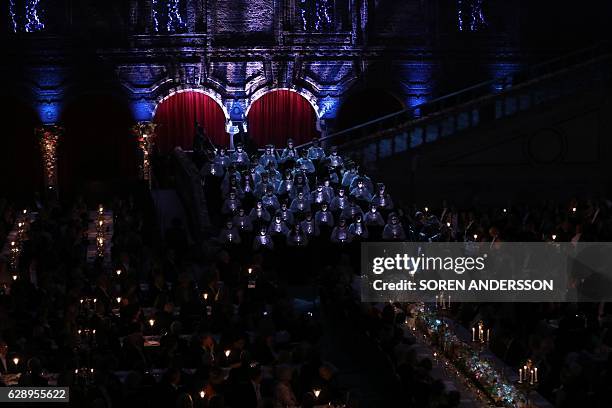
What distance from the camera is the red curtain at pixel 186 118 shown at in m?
35.1

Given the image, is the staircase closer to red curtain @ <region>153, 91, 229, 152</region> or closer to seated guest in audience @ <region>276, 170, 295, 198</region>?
red curtain @ <region>153, 91, 229, 152</region>

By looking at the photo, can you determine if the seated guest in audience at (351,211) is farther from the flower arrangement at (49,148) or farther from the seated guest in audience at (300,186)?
the flower arrangement at (49,148)

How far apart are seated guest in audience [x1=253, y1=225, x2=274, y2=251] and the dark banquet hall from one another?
15 cm

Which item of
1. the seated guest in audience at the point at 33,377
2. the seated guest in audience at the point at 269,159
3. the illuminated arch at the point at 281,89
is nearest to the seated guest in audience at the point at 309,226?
the seated guest in audience at the point at 269,159

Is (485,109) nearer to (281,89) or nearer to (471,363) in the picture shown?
(281,89)

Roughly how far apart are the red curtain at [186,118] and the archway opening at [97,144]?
1.01m

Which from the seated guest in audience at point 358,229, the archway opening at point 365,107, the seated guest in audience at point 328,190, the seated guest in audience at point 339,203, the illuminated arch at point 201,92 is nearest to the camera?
the seated guest in audience at point 358,229

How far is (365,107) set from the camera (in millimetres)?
35844

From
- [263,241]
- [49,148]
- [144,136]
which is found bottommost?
[263,241]

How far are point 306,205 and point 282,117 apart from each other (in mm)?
11641

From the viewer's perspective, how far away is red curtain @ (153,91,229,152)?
35094mm

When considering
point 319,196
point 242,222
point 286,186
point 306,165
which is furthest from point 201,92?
point 242,222

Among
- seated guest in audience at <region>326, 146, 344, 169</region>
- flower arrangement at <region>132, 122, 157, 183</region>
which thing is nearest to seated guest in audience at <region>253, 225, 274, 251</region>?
seated guest in audience at <region>326, 146, 344, 169</region>

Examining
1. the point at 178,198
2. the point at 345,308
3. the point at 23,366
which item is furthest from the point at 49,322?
the point at 178,198
